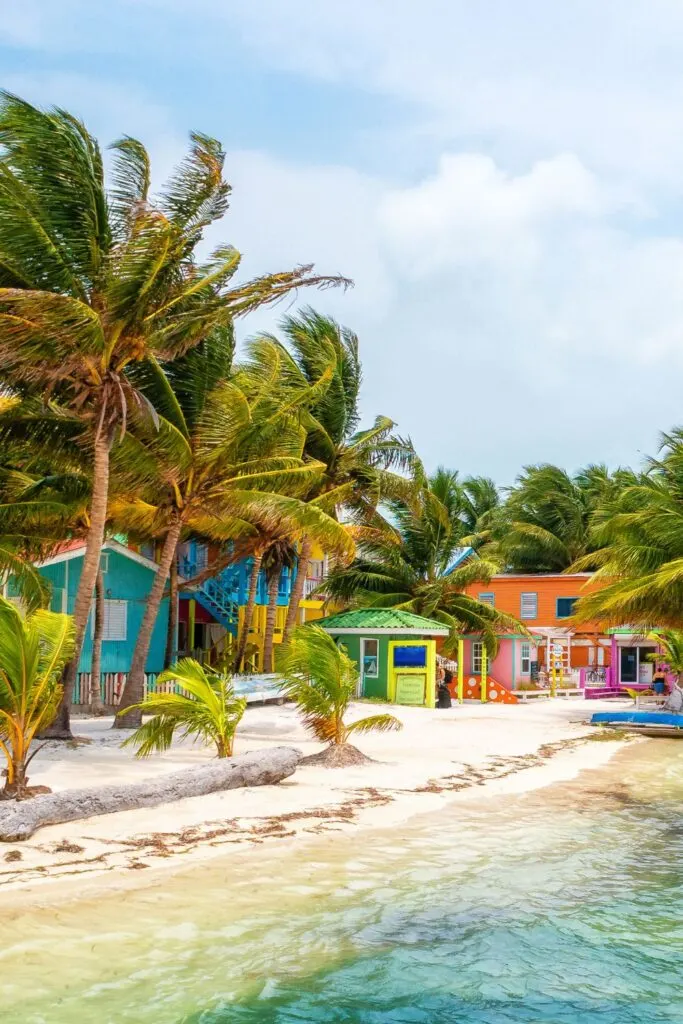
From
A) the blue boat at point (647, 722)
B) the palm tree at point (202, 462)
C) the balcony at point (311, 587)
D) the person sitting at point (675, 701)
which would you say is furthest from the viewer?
the balcony at point (311, 587)

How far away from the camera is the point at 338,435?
29484mm

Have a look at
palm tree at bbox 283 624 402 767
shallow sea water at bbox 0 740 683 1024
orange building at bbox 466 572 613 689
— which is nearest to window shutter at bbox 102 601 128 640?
palm tree at bbox 283 624 402 767

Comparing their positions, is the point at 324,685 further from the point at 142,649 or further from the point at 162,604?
the point at 162,604

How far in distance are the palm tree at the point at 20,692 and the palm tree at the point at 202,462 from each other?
255 inches

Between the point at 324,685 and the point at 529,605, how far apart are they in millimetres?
30426

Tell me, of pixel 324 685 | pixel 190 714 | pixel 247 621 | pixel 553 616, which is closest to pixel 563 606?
pixel 553 616

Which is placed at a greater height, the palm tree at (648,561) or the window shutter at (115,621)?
the palm tree at (648,561)

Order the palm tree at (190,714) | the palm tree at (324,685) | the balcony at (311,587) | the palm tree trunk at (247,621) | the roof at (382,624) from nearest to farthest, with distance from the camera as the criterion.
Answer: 1. the palm tree at (190,714)
2. the palm tree at (324,685)
3. the roof at (382,624)
4. the palm tree trunk at (247,621)
5. the balcony at (311,587)

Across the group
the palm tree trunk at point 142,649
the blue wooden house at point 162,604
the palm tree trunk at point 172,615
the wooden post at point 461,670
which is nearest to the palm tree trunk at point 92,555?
the palm tree trunk at point 142,649

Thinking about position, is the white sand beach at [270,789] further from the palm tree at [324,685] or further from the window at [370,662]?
the window at [370,662]

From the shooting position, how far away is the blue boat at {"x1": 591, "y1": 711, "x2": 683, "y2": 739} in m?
25.6

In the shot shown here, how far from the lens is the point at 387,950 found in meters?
7.62

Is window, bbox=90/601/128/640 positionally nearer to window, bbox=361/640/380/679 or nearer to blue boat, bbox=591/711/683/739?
window, bbox=361/640/380/679

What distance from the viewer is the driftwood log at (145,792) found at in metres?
10.1
